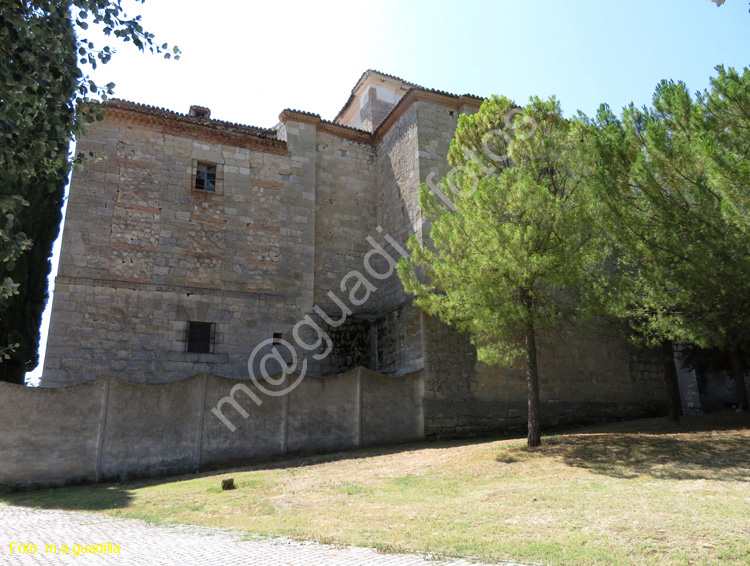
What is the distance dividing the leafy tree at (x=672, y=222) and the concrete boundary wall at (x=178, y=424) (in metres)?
5.00

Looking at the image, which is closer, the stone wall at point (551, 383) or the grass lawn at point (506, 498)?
the grass lawn at point (506, 498)

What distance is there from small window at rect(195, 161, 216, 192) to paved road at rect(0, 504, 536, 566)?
30.7ft

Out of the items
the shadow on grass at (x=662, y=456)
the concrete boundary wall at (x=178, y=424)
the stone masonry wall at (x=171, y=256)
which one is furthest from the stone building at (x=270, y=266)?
the shadow on grass at (x=662, y=456)

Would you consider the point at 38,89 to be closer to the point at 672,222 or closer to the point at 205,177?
the point at 672,222

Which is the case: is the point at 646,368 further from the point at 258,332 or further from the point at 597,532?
the point at 597,532

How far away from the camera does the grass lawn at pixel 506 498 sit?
4.24 meters

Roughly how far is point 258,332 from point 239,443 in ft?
11.7

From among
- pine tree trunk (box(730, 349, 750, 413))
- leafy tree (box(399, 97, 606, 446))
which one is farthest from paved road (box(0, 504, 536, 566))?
pine tree trunk (box(730, 349, 750, 413))

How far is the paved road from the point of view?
3.89 m

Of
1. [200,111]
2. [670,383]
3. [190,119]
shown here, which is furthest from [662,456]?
[200,111]

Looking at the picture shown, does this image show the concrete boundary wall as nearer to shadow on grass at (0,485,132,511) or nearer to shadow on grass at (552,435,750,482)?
shadow on grass at (0,485,132,511)

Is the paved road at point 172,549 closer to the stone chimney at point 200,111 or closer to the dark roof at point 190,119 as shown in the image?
the dark roof at point 190,119

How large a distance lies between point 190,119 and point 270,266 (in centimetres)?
435

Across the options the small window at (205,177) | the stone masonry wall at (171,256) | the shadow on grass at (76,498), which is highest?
the small window at (205,177)
